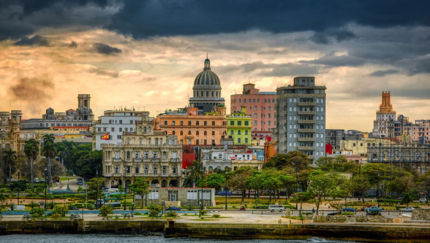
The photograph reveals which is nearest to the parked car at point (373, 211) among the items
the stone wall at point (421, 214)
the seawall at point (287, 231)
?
the stone wall at point (421, 214)

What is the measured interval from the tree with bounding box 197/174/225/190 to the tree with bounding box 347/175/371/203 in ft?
74.3

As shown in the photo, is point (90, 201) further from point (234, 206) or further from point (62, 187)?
point (62, 187)

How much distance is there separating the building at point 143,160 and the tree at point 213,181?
1958 cm

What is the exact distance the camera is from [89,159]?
197625mm

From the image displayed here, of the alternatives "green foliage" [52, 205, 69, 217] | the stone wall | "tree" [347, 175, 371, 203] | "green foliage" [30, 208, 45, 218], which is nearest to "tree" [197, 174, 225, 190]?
"tree" [347, 175, 371, 203]

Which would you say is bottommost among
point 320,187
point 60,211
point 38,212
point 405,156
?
point 38,212

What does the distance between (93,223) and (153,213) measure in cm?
825

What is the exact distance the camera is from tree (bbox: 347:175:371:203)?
154 m

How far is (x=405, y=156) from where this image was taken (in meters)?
197

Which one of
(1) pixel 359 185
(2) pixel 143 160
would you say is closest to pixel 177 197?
(1) pixel 359 185

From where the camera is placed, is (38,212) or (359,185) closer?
(38,212)

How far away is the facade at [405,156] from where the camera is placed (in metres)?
196

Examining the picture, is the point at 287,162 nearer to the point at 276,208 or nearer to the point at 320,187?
the point at 276,208

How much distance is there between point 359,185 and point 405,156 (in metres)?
45.8
